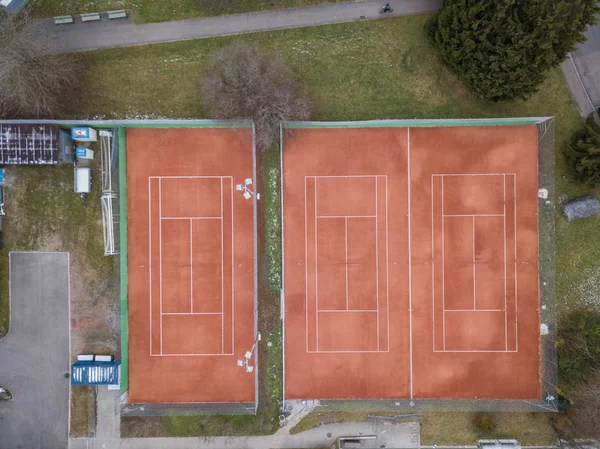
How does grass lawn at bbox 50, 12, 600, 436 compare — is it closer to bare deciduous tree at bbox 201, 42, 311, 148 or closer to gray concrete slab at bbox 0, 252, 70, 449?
bare deciduous tree at bbox 201, 42, 311, 148

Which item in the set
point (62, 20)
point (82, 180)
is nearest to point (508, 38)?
point (82, 180)

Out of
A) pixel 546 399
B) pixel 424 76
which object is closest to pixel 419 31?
pixel 424 76

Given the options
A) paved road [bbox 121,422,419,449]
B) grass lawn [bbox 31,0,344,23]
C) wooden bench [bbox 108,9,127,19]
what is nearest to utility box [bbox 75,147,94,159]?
wooden bench [bbox 108,9,127,19]

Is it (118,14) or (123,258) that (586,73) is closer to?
(118,14)

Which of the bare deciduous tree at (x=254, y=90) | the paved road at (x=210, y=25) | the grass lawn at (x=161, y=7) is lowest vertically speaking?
the bare deciduous tree at (x=254, y=90)

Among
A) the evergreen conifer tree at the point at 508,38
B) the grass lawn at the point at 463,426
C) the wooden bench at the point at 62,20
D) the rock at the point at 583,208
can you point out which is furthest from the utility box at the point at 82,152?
the rock at the point at 583,208

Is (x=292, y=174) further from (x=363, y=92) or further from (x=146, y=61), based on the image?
(x=146, y=61)

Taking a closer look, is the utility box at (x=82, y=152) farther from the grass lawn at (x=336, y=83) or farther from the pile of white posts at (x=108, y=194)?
the grass lawn at (x=336, y=83)

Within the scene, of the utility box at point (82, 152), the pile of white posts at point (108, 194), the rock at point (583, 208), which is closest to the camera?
the utility box at point (82, 152)
